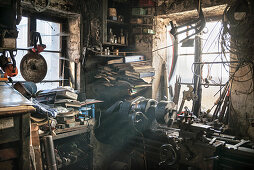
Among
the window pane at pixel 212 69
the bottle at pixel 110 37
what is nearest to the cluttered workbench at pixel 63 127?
the bottle at pixel 110 37

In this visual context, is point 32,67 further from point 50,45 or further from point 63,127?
point 63,127

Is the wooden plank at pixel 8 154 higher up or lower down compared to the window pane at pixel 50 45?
lower down

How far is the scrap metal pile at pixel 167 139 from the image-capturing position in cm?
246

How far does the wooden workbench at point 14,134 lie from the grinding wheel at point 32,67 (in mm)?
1415

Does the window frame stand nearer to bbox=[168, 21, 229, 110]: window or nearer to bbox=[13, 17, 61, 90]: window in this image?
bbox=[13, 17, 61, 90]: window

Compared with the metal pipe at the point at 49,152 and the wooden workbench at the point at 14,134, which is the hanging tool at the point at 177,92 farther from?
the wooden workbench at the point at 14,134

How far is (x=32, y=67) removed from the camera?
10.9ft

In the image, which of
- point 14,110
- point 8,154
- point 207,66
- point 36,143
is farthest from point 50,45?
point 207,66

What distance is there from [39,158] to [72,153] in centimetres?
93

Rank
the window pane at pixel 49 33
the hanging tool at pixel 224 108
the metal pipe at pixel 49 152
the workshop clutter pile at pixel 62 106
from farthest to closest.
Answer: the window pane at pixel 49 33, the hanging tool at pixel 224 108, the workshop clutter pile at pixel 62 106, the metal pipe at pixel 49 152

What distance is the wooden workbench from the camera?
1.74m

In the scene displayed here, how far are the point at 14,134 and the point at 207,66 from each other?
3.27 m

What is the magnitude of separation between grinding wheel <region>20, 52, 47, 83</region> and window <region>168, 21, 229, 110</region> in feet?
7.90

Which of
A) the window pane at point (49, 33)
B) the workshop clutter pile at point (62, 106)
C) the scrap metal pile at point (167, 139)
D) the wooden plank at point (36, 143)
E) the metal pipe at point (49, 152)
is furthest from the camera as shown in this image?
the window pane at point (49, 33)
